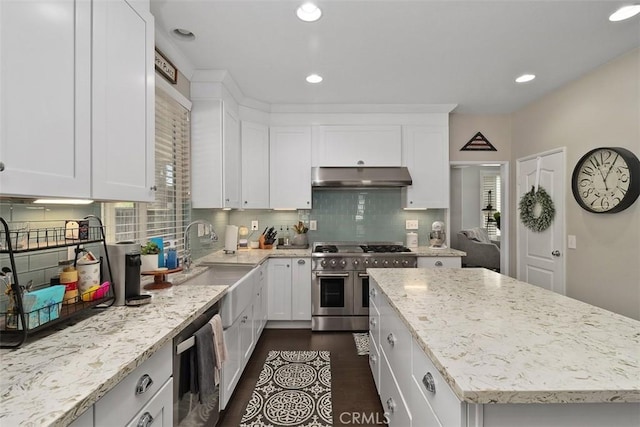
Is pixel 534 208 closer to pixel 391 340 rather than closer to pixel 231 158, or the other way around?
pixel 391 340

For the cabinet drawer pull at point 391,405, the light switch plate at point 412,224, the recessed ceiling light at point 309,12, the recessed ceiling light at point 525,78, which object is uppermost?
the recessed ceiling light at point 525,78

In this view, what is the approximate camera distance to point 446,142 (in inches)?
147

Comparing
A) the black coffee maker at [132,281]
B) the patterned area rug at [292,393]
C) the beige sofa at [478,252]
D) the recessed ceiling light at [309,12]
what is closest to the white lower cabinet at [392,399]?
the patterned area rug at [292,393]

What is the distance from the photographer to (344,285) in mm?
3490

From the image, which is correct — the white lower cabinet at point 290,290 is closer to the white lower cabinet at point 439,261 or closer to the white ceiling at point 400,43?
the white lower cabinet at point 439,261

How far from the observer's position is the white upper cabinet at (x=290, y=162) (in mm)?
3730

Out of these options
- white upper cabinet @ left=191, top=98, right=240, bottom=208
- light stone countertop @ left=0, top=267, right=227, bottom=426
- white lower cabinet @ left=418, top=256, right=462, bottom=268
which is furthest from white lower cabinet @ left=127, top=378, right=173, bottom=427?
white lower cabinet @ left=418, top=256, right=462, bottom=268

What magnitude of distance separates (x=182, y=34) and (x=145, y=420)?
2.32m

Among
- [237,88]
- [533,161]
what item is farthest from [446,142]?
[237,88]

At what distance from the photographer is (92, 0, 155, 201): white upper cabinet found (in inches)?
47.6

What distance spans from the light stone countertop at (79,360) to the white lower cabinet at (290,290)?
2062 mm

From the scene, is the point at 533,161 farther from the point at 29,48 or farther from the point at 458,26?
the point at 29,48

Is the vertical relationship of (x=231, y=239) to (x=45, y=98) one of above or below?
below

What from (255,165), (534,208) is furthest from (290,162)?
(534,208)
